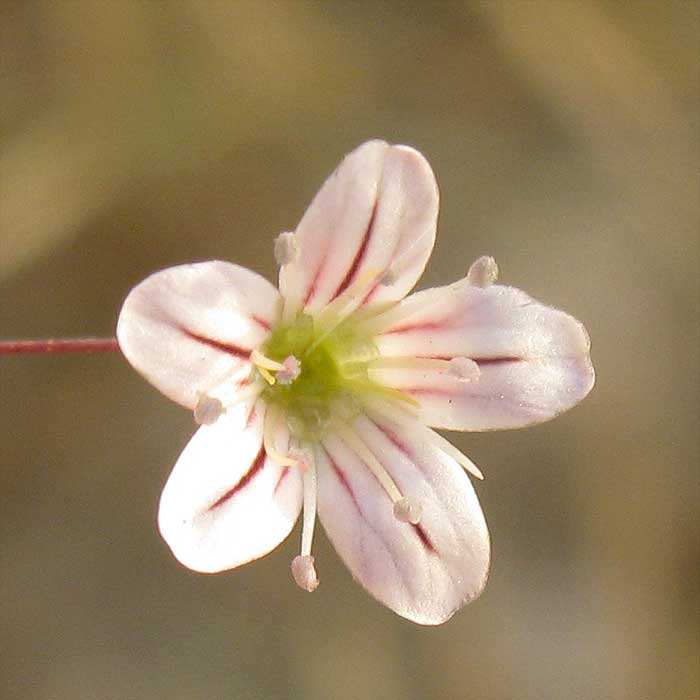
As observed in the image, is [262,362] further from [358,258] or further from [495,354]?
[495,354]

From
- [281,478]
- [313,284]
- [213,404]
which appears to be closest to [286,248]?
[313,284]

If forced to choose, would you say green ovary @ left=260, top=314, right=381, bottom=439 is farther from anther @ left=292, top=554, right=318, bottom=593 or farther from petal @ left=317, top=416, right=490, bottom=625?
anther @ left=292, top=554, right=318, bottom=593

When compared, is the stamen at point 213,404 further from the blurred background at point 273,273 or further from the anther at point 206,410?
the blurred background at point 273,273

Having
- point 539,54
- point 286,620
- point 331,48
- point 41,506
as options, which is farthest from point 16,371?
point 539,54

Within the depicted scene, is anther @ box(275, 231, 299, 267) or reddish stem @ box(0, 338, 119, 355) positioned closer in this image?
anther @ box(275, 231, 299, 267)

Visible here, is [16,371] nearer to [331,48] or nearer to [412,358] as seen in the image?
[331,48]

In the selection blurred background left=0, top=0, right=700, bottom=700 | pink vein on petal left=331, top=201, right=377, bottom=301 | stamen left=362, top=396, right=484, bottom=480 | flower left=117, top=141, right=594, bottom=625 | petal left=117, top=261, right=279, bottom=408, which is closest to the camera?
petal left=117, top=261, right=279, bottom=408

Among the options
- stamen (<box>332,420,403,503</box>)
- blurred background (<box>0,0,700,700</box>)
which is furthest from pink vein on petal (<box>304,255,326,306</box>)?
blurred background (<box>0,0,700,700</box>)
